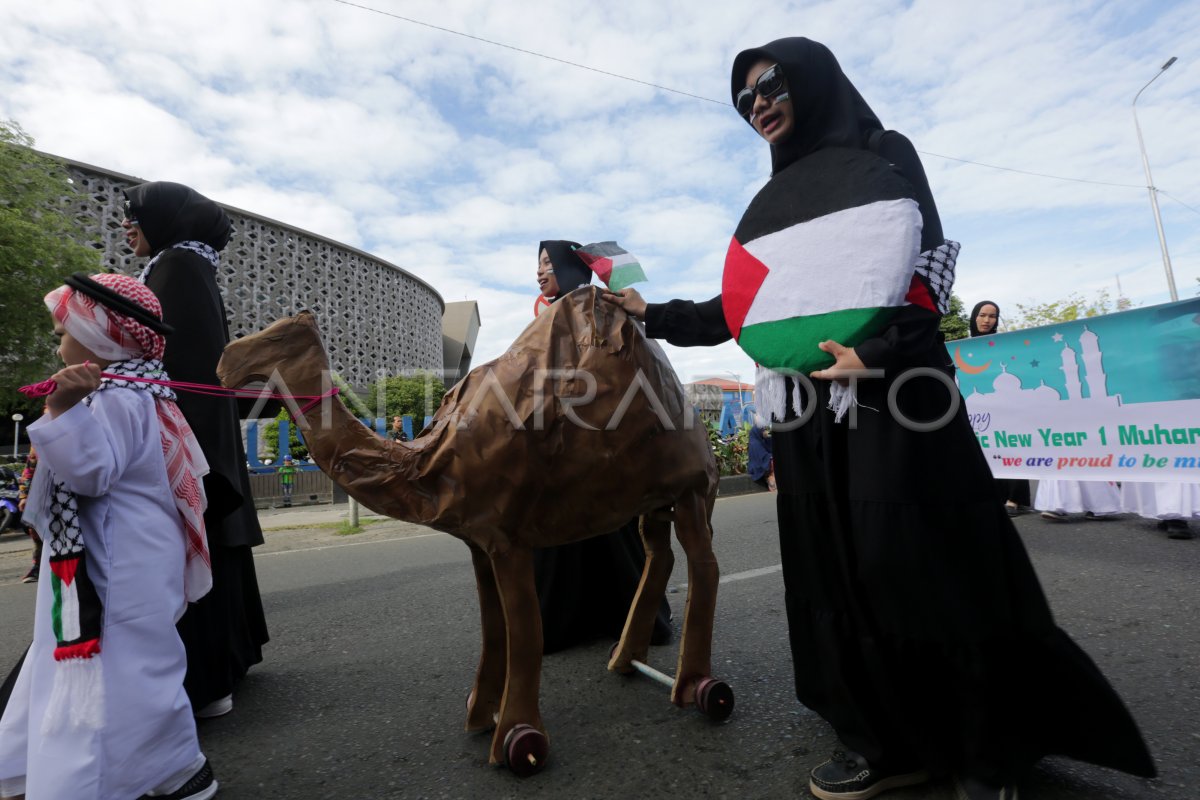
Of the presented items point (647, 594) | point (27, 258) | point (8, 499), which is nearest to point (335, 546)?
point (647, 594)

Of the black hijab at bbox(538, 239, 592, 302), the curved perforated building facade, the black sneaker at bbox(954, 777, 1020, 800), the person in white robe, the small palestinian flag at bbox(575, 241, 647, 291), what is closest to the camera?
the black sneaker at bbox(954, 777, 1020, 800)

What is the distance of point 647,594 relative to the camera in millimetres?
2896

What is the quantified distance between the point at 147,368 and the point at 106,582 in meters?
0.70

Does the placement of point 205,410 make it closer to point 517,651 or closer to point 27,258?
point 517,651

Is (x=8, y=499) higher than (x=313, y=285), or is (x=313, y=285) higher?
(x=313, y=285)

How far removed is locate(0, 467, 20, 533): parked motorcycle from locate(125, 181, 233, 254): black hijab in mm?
11185

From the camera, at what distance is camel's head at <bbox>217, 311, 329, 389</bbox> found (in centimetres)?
207

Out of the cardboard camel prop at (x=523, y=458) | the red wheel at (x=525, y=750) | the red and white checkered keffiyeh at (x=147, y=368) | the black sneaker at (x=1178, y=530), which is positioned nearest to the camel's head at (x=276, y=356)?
the cardboard camel prop at (x=523, y=458)

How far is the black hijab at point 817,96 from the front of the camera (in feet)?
6.50

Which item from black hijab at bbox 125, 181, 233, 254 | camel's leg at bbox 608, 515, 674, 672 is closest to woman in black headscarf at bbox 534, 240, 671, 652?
camel's leg at bbox 608, 515, 674, 672

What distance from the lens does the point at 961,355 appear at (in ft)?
23.0

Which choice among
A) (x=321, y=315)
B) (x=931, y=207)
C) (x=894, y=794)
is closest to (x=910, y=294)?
(x=931, y=207)

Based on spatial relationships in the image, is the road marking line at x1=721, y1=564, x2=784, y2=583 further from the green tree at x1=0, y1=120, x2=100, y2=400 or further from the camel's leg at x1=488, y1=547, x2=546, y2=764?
the green tree at x1=0, y1=120, x2=100, y2=400

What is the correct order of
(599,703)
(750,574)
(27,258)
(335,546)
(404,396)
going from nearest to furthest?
(599,703), (750,574), (335,546), (27,258), (404,396)
